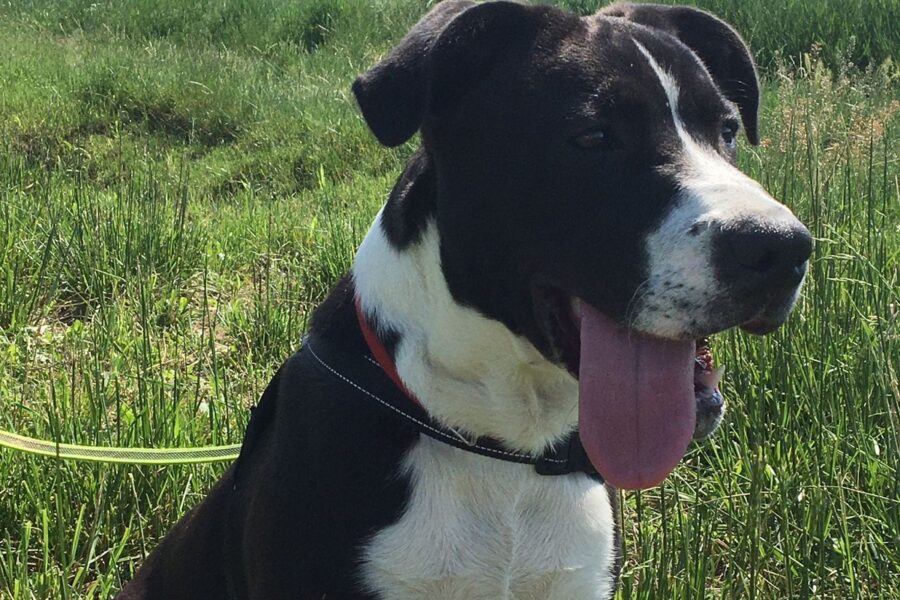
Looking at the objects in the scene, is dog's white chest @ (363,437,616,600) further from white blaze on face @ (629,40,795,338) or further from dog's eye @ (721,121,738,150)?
dog's eye @ (721,121,738,150)

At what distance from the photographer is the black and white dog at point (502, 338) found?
68.4 inches

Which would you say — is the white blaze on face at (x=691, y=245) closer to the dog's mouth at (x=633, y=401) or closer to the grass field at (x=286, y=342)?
the dog's mouth at (x=633, y=401)

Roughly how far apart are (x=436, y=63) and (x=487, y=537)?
2.86 ft

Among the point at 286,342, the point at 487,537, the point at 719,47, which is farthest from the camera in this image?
the point at 286,342

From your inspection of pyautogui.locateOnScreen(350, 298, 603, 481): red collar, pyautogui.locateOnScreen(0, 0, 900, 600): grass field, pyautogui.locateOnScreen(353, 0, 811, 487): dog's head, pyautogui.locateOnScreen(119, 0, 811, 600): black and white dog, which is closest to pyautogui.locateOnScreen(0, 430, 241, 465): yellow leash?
pyautogui.locateOnScreen(0, 0, 900, 600): grass field

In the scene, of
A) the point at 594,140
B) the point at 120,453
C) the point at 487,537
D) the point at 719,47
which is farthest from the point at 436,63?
the point at 120,453

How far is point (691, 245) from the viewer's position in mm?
1582

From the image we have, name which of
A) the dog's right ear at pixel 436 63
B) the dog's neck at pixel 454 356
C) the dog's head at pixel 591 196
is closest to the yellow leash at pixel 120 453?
the dog's neck at pixel 454 356

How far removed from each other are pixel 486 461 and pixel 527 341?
24cm

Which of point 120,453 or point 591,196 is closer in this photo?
point 591,196

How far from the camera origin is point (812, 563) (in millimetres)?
2059

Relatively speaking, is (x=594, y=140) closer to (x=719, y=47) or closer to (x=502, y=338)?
(x=502, y=338)

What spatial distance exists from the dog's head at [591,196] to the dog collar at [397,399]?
182mm

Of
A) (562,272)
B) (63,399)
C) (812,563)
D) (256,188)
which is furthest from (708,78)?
(256,188)
